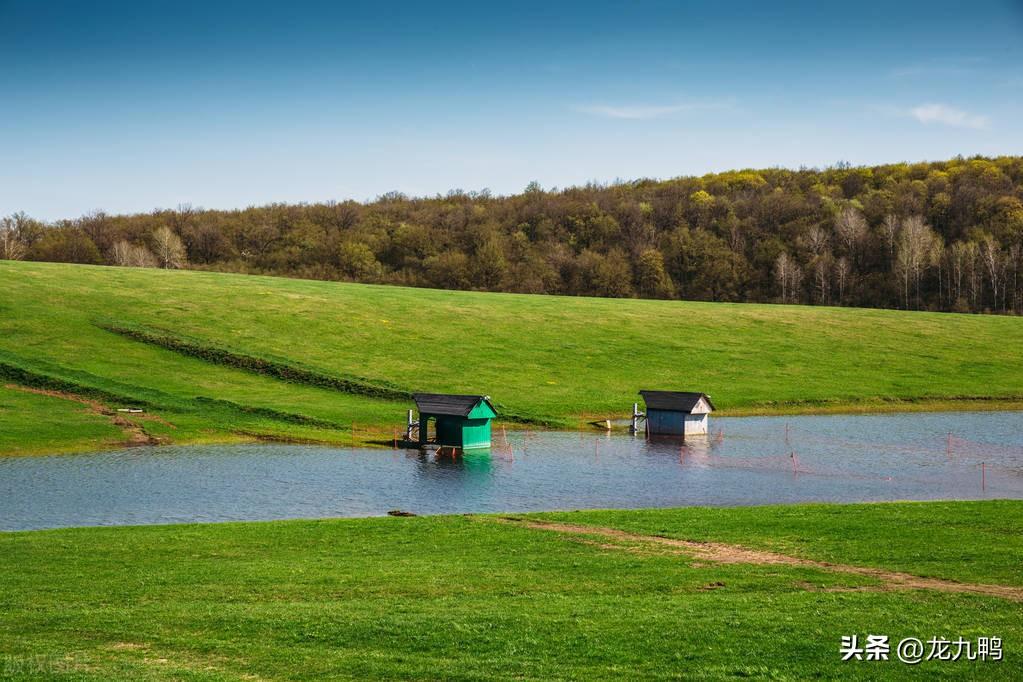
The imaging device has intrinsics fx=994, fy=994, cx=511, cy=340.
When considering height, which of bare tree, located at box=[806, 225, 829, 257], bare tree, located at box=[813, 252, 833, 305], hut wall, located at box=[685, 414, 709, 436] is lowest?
hut wall, located at box=[685, 414, 709, 436]

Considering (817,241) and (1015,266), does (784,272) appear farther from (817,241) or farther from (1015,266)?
(1015,266)

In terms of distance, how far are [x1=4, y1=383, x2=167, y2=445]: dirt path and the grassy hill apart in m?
0.19

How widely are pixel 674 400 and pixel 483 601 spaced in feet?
142

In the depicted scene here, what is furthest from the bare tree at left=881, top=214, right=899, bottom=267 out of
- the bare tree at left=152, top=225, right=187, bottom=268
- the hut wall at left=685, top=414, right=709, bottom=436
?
the bare tree at left=152, top=225, right=187, bottom=268

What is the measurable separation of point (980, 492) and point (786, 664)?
99.7 ft

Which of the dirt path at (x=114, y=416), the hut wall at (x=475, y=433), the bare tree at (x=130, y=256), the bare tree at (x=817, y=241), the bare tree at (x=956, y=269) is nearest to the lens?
the dirt path at (x=114, y=416)

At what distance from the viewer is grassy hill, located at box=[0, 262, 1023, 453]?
6556 centimetres

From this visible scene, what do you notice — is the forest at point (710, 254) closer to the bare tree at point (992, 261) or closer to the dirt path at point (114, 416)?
the bare tree at point (992, 261)

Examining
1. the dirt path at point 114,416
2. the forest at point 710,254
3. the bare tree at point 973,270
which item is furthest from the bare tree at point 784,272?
the dirt path at point 114,416

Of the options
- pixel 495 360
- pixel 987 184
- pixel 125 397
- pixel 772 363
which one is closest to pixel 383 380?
pixel 495 360

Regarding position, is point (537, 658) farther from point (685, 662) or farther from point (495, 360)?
point (495, 360)

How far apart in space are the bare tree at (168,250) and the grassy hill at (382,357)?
6697 cm

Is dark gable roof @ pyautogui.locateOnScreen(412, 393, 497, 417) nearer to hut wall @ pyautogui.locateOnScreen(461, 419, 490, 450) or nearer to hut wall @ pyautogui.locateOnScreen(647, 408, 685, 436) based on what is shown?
hut wall @ pyautogui.locateOnScreen(461, 419, 490, 450)

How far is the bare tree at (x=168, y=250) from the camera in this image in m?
182
